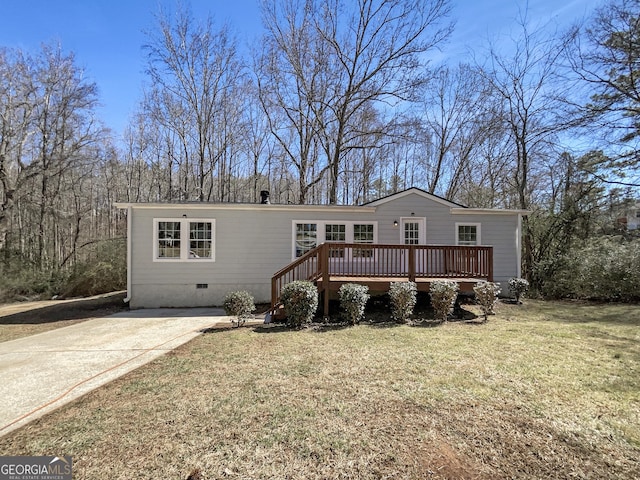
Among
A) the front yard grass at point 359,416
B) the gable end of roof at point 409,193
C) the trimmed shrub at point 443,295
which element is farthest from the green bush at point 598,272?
the trimmed shrub at point 443,295

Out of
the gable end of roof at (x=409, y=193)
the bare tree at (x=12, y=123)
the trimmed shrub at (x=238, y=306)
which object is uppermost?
the bare tree at (x=12, y=123)

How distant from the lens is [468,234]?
34.1 ft

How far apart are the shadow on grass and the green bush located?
15.8m

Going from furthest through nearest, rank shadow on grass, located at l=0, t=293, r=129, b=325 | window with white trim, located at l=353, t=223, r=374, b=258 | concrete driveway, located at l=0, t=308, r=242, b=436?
window with white trim, located at l=353, t=223, r=374, b=258 < shadow on grass, located at l=0, t=293, r=129, b=325 < concrete driveway, located at l=0, t=308, r=242, b=436

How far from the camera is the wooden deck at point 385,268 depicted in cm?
734

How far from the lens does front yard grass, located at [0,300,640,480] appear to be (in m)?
2.26

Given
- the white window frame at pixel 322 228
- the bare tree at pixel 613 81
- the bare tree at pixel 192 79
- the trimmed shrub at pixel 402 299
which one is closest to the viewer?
the trimmed shrub at pixel 402 299

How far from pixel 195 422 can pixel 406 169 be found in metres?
21.2

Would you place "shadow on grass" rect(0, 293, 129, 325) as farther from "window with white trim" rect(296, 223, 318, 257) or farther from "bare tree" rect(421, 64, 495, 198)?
"bare tree" rect(421, 64, 495, 198)

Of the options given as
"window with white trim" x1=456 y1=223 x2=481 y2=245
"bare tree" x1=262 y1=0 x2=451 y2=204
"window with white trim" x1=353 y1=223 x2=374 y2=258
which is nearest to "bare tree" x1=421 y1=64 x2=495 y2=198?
"bare tree" x1=262 y1=0 x2=451 y2=204

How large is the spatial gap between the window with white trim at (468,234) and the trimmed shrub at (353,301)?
5.34 m

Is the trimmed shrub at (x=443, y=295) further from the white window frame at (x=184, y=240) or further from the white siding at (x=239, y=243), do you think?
the white window frame at (x=184, y=240)

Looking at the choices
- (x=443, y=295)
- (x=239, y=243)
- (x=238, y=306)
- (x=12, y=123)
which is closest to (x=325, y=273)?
(x=238, y=306)

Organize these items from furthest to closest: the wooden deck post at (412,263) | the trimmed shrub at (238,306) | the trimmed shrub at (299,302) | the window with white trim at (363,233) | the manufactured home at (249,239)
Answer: the window with white trim at (363,233) → the manufactured home at (249,239) → the wooden deck post at (412,263) → the trimmed shrub at (238,306) → the trimmed shrub at (299,302)
